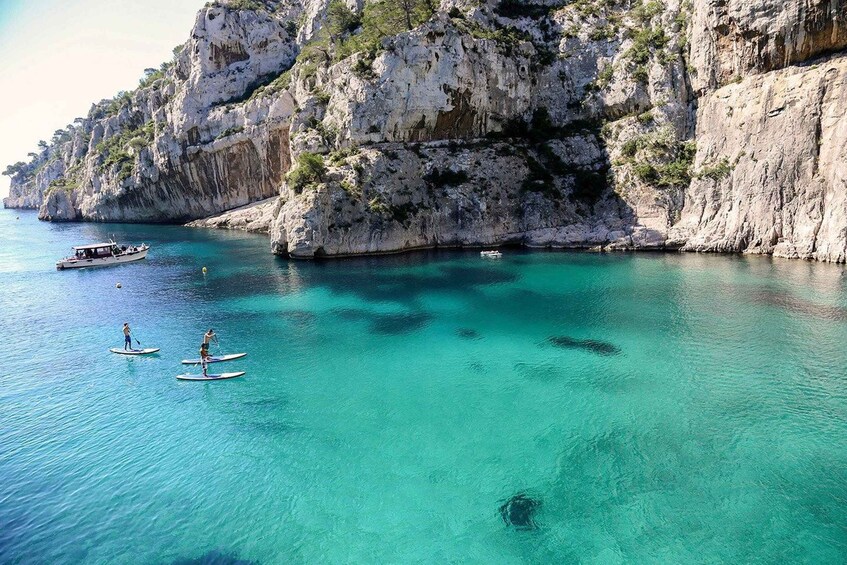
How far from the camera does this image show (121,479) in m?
16.1

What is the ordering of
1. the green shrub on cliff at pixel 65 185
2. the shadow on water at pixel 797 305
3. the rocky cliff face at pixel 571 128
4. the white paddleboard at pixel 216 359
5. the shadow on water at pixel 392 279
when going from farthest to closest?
the green shrub on cliff at pixel 65 185 < the rocky cliff face at pixel 571 128 < the shadow on water at pixel 392 279 < the shadow on water at pixel 797 305 < the white paddleboard at pixel 216 359

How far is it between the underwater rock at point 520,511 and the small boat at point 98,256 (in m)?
59.5

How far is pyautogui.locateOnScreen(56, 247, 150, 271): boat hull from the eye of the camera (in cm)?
5516

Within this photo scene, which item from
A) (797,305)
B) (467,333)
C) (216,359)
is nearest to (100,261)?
(216,359)

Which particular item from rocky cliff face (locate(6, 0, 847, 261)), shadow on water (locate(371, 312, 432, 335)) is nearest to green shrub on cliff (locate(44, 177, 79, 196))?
rocky cliff face (locate(6, 0, 847, 261))

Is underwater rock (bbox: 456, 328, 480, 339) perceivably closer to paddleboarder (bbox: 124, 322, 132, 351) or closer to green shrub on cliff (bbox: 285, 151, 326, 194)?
paddleboarder (bbox: 124, 322, 132, 351)

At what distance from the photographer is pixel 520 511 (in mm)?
13805

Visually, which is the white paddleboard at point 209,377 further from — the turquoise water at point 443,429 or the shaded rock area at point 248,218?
the shaded rock area at point 248,218

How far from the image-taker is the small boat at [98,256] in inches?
2184

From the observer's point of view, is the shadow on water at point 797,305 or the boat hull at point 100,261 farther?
the boat hull at point 100,261

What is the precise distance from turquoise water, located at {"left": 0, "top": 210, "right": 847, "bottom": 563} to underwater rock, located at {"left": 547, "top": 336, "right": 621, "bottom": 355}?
0.15 metres

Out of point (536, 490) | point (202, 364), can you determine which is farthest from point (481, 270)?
point (536, 490)

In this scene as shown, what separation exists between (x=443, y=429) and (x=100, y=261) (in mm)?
55470

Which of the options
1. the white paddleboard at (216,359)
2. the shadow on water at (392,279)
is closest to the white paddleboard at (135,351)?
the white paddleboard at (216,359)
